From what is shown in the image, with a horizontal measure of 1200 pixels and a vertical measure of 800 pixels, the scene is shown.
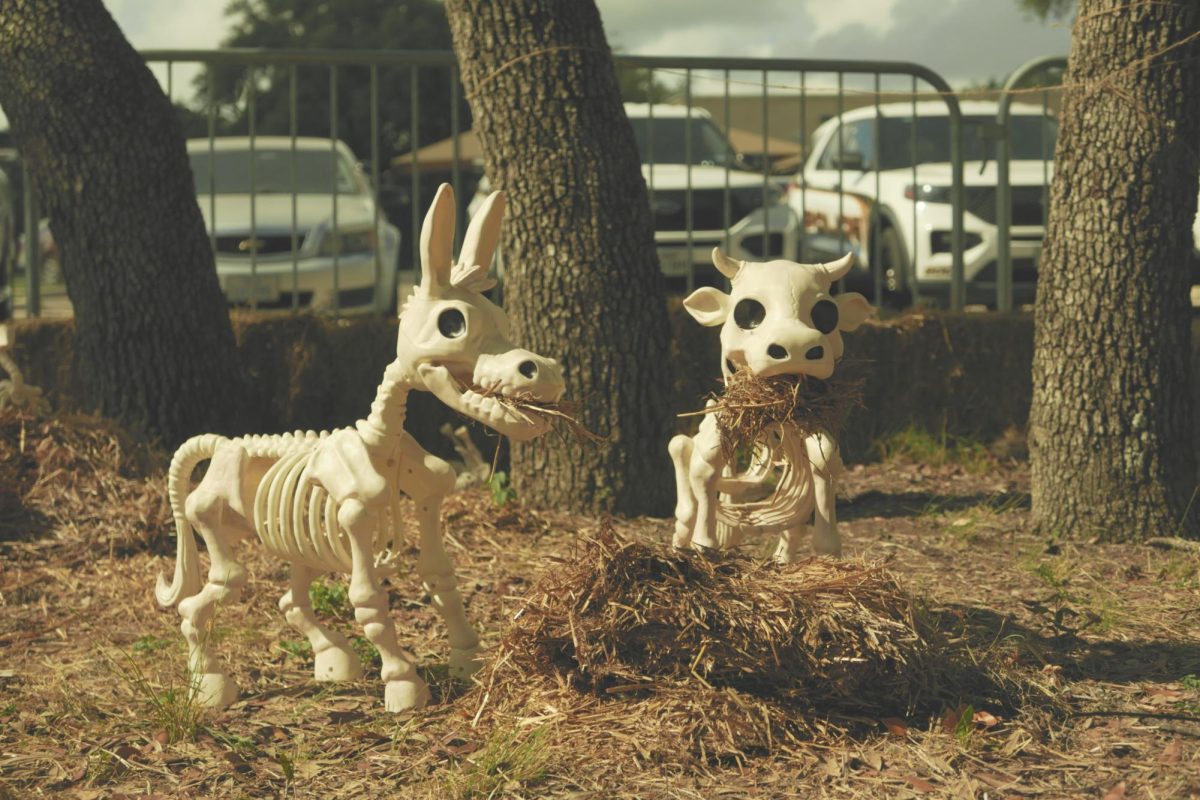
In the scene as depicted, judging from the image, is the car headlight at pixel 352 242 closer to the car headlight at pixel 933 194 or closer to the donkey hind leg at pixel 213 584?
the car headlight at pixel 933 194

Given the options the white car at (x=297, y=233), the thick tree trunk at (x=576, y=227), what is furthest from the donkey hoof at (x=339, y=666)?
the white car at (x=297, y=233)

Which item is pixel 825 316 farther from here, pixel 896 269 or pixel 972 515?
pixel 896 269

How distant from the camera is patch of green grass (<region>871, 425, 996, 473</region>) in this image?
7387mm

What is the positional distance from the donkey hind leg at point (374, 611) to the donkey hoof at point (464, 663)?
0.20 m

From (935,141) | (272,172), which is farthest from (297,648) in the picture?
(935,141)

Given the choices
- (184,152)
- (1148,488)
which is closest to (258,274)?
(184,152)

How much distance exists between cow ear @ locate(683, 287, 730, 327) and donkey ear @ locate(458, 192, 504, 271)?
0.67m

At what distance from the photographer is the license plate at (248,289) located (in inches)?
316

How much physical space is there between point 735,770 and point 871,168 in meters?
7.06

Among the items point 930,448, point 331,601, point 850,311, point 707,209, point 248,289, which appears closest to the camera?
point 850,311

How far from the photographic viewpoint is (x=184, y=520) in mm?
4281

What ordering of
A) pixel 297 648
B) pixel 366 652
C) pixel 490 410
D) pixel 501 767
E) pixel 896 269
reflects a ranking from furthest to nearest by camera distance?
1. pixel 896 269
2. pixel 297 648
3. pixel 366 652
4. pixel 490 410
5. pixel 501 767

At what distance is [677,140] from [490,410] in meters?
7.77

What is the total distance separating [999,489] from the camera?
6773 millimetres
